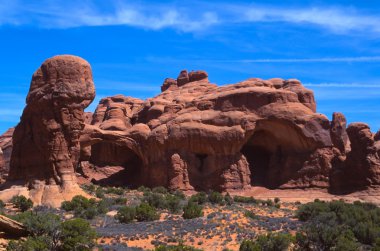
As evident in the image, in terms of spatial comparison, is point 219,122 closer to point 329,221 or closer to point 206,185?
point 206,185

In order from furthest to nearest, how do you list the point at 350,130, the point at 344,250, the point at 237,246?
the point at 350,130
the point at 237,246
the point at 344,250

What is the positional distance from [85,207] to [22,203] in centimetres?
356

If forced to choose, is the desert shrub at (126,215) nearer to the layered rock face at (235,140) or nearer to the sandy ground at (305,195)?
the layered rock face at (235,140)

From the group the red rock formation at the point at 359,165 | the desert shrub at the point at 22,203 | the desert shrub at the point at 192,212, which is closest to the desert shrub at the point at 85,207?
the desert shrub at the point at 22,203

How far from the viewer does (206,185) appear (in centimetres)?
Result: 4378

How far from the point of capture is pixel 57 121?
32.7 meters

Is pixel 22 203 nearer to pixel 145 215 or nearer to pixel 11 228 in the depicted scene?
pixel 145 215

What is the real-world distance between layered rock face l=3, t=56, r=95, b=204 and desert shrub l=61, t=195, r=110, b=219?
168 cm

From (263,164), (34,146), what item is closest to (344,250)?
(34,146)

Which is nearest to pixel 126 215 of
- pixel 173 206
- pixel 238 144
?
pixel 173 206

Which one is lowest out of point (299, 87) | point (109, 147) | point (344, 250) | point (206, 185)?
point (344, 250)

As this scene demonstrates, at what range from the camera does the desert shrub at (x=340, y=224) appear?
2170cm

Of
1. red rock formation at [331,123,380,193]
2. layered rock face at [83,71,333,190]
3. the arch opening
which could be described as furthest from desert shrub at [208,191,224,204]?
red rock formation at [331,123,380,193]

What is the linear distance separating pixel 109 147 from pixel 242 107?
13441mm
